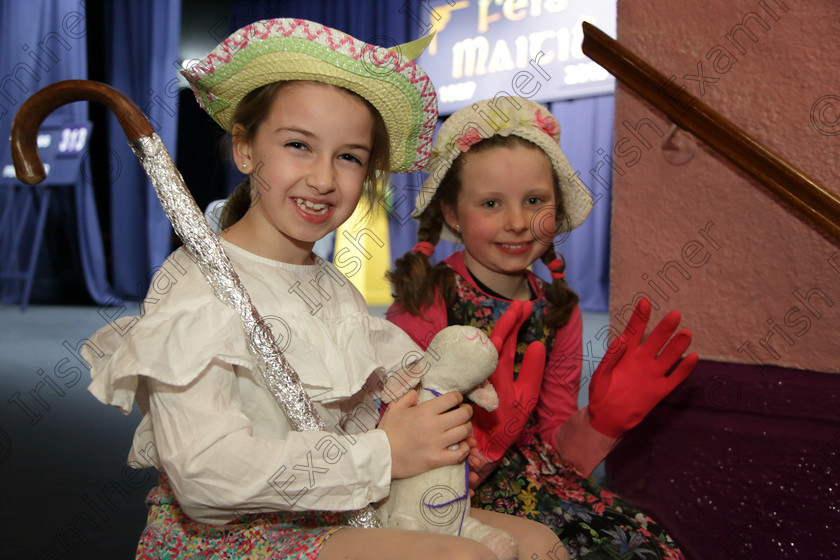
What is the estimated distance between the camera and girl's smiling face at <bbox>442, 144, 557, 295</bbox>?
1319 mm

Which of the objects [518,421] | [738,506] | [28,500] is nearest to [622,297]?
[738,506]

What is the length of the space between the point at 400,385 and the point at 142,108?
15.1 feet

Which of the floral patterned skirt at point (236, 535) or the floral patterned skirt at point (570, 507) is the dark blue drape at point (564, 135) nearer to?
the floral patterned skirt at point (570, 507)

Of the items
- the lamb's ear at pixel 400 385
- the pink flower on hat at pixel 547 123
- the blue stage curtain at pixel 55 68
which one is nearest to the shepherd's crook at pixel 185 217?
the lamb's ear at pixel 400 385

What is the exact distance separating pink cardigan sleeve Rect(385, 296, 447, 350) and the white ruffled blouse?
292 mm

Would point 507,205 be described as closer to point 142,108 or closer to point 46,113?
point 46,113

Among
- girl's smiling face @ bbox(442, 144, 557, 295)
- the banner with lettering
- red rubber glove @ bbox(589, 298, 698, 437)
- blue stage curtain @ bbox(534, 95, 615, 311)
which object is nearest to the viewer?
red rubber glove @ bbox(589, 298, 698, 437)

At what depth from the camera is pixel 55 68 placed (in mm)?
4594

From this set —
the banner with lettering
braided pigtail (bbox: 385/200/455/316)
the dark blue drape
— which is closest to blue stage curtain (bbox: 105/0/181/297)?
the dark blue drape

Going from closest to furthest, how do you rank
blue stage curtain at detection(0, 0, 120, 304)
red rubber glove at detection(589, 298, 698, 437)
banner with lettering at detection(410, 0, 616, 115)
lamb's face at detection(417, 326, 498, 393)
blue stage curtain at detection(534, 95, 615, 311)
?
lamb's face at detection(417, 326, 498, 393) < red rubber glove at detection(589, 298, 698, 437) < blue stage curtain at detection(0, 0, 120, 304) < banner with lettering at detection(410, 0, 616, 115) < blue stage curtain at detection(534, 95, 615, 311)

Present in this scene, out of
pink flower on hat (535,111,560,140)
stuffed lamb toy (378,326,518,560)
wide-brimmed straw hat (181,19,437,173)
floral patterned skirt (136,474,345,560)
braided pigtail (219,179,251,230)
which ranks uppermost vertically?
wide-brimmed straw hat (181,19,437,173)

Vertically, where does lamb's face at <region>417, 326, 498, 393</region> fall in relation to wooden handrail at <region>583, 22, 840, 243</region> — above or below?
below

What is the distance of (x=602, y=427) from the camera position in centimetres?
127

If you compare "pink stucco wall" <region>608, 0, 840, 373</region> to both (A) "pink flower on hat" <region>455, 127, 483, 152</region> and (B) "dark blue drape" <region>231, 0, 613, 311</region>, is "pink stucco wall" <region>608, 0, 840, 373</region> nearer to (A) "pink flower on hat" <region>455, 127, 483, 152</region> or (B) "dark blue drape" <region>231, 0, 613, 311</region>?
(A) "pink flower on hat" <region>455, 127, 483, 152</region>
